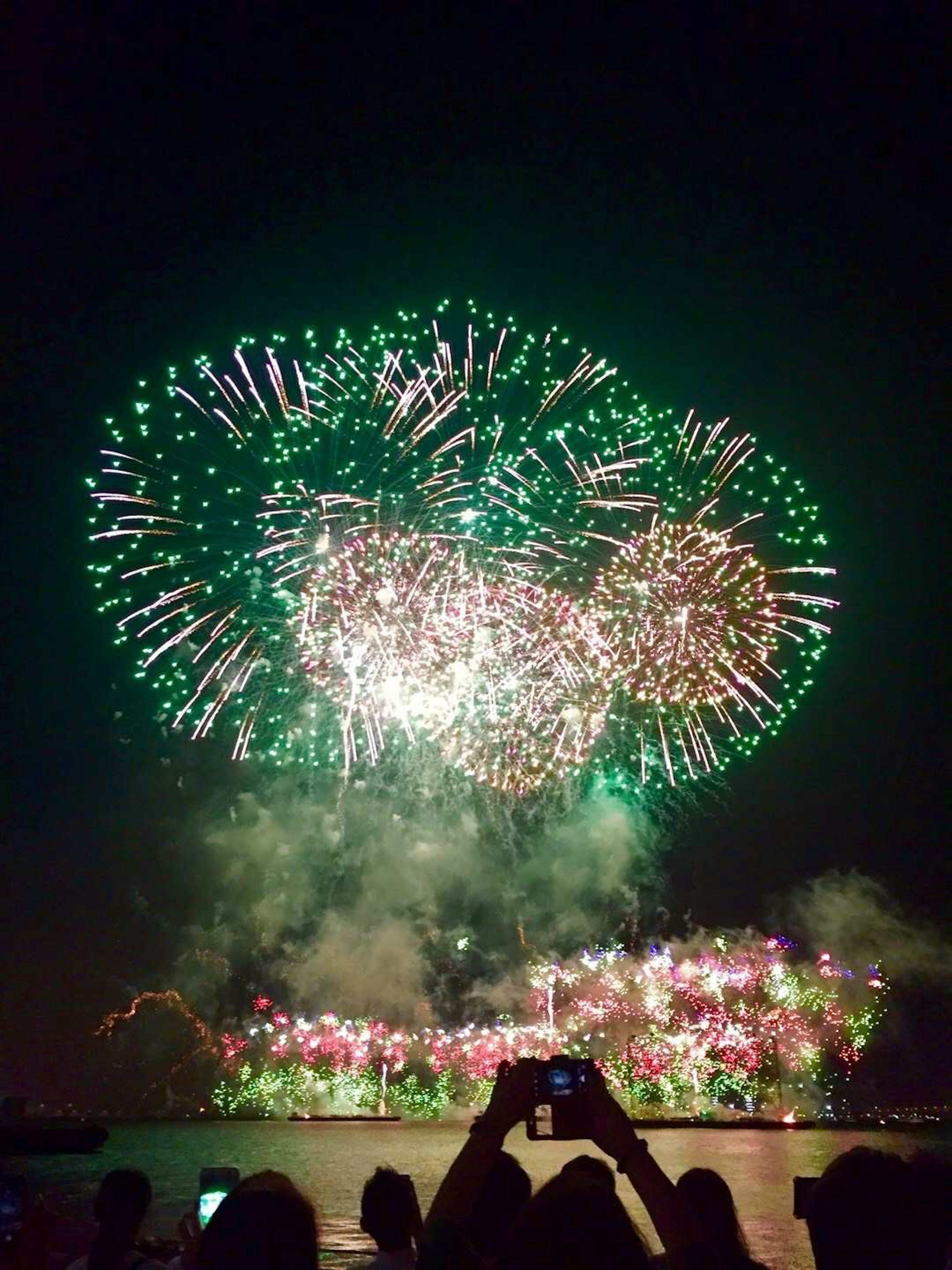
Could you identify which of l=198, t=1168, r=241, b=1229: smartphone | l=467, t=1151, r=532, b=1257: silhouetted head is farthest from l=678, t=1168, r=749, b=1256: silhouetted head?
l=198, t=1168, r=241, b=1229: smartphone

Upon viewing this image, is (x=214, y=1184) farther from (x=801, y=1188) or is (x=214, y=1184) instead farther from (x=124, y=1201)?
(x=801, y=1188)

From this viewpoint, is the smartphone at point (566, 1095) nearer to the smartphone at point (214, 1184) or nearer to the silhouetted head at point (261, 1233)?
the silhouetted head at point (261, 1233)

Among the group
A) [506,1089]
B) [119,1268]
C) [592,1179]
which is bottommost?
[119,1268]

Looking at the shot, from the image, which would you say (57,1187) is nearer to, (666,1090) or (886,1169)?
(886,1169)

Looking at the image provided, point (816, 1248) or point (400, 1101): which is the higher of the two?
point (400, 1101)

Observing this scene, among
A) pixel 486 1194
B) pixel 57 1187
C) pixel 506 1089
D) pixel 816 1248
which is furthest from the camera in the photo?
pixel 57 1187

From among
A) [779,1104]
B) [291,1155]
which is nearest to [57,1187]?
[291,1155]
